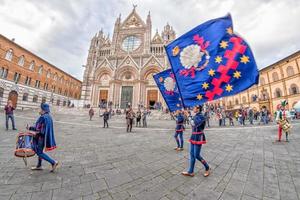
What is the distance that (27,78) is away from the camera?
2672 centimetres

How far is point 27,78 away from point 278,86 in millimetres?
52357

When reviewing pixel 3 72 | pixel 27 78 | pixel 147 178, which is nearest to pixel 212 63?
pixel 147 178

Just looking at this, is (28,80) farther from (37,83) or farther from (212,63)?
(212,63)

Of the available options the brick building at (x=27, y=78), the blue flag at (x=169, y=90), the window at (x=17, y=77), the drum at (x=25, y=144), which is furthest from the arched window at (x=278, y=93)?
the window at (x=17, y=77)

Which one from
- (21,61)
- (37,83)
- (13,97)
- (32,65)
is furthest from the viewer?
(37,83)

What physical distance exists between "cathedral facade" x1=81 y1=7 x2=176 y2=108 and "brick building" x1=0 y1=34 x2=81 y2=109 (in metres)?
8.01

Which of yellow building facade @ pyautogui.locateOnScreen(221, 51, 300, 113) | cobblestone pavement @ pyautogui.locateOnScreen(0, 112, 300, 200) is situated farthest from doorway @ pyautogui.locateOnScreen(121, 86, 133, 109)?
cobblestone pavement @ pyautogui.locateOnScreen(0, 112, 300, 200)

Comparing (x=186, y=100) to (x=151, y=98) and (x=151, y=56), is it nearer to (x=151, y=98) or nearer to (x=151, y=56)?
(x=151, y=98)

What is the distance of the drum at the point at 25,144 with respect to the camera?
117 inches

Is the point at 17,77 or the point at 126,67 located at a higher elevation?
the point at 126,67

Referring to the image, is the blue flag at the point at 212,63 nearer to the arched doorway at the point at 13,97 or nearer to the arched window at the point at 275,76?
the arched doorway at the point at 13,97

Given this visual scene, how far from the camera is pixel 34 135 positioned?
119 inches

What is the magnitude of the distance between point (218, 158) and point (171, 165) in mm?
1710

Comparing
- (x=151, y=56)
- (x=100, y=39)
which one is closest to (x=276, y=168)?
(x=151, y=56)
